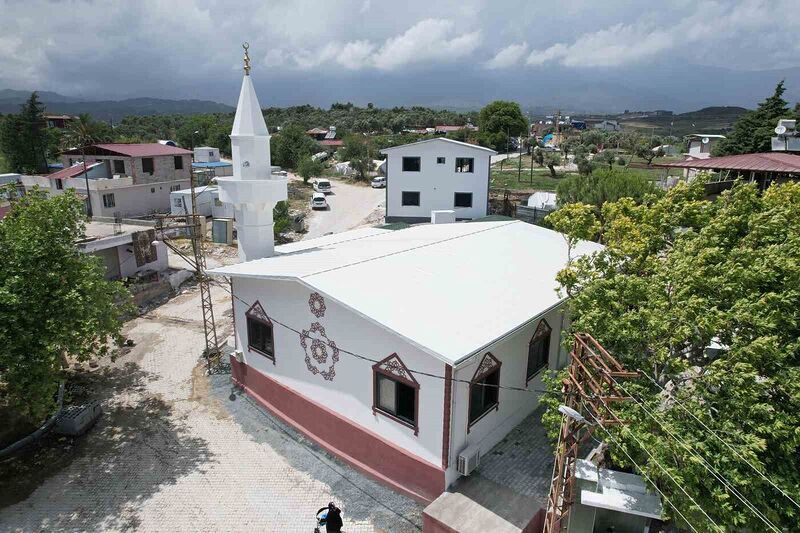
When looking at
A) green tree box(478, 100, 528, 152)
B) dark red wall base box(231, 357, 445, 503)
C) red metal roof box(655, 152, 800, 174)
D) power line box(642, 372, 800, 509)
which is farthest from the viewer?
green tree box(478, 100, 528, 152)

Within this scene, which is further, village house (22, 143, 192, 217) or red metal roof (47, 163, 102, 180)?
red metal roof (47, 163, 102, 180)

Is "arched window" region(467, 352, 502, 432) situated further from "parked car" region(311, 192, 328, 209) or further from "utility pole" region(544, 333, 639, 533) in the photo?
"parked car" region(311, 192, 328, 209)

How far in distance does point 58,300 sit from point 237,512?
7389 millimetres

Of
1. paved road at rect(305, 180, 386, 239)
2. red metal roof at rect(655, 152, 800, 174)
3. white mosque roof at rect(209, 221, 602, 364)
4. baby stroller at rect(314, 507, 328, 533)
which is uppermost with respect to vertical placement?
red metal roof at rect(655, 152, 800, 174)

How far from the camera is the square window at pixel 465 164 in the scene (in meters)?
37.8

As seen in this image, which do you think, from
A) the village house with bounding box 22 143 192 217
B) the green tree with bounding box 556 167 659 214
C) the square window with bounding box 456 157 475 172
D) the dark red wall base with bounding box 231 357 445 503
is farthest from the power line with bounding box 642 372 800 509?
the village house with bounding box 22 143 192 217

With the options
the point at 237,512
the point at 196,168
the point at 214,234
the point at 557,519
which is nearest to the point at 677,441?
the point at 557,519

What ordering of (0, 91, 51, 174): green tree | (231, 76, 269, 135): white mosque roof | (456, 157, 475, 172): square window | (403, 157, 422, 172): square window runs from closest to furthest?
(231, 76, 269, 135): white mosque roof, (456, 157, 475, 172): square window, (403, 157, 422, 172): square window, (0, 91, 51, 174): green tree

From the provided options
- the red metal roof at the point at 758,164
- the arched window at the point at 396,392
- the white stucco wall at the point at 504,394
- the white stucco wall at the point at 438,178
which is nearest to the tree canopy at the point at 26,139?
the white stucco wall at the point at 438,178

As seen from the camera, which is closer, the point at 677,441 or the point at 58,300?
the point at 677,441

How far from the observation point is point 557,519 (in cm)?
959

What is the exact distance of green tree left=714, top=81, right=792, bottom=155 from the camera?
154 ft

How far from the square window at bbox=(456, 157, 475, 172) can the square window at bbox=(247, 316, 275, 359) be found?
2498cm

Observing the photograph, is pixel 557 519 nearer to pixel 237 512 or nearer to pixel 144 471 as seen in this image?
pixel 237 512
